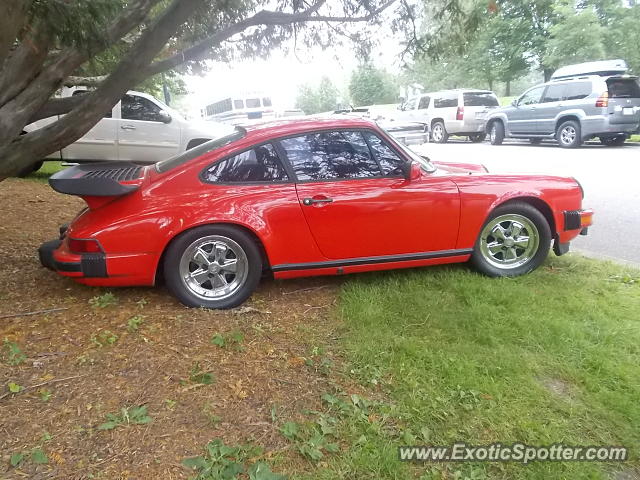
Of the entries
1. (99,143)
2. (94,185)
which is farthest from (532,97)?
(94,185)

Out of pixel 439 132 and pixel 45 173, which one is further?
pixel 439 132

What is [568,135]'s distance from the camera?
13.2m

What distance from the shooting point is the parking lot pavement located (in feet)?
16.7

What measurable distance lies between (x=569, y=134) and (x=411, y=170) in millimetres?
11885

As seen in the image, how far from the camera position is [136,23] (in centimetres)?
404

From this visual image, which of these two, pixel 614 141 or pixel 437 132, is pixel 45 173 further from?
pixel 614 141

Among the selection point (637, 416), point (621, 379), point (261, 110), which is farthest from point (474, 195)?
point (261, 110)

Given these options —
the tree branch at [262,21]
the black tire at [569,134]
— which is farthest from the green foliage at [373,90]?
the tree branch at [262,21]

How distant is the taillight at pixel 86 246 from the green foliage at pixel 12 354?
70 cm

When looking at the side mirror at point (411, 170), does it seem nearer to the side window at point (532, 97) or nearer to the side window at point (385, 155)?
the side window at point (385, 155)

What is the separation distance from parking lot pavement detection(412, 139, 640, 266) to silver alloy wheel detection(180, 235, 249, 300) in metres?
2.41

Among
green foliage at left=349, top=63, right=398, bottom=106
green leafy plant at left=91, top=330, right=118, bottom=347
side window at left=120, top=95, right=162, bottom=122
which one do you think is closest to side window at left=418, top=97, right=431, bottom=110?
side window at left=120, top=95, right=162, bottom=122

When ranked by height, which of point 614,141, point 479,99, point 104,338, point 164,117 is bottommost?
point 104,338

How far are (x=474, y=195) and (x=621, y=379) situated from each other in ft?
5.25
